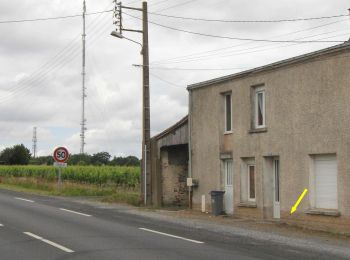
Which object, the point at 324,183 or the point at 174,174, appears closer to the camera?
the point at 324,183

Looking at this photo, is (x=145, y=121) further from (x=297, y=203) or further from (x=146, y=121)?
(x=297, y=203)

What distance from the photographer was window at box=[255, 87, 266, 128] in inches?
755

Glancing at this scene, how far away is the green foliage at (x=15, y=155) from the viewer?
99625mm

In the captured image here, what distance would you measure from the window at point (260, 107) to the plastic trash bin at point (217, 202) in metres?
3.05

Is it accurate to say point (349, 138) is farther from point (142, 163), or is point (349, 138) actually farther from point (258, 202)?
point (142, 163)

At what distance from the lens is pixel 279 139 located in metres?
18.1

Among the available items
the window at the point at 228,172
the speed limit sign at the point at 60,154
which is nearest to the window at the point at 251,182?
the window at the point at 228,172

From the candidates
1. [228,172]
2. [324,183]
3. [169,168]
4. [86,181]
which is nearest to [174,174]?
[169,168]

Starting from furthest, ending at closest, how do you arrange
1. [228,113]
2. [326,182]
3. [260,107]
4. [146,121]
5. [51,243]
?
[146,121] → [228,113] → [260,107] → [326,182] → [51,243]

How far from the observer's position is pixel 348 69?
1555 cm

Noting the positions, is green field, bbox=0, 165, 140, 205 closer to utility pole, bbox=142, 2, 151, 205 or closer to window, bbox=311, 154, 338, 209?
utility pole, bbox=142, 2, 151, 205

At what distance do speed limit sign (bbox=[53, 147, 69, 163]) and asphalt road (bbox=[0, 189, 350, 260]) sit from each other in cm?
1489

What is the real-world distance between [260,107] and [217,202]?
4.01 metres

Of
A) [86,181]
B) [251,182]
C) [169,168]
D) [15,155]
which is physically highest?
[15,155]
